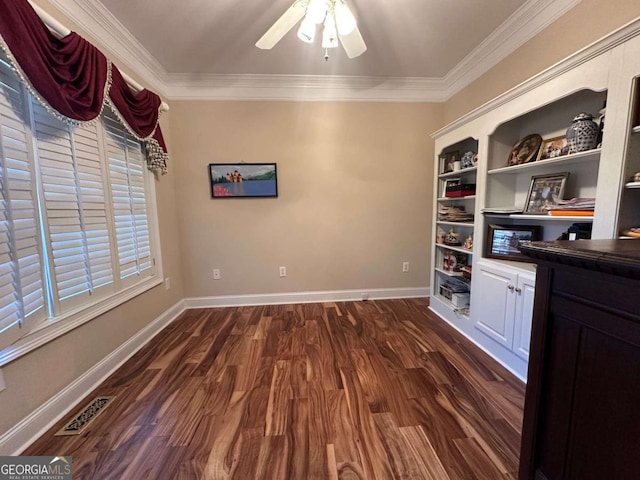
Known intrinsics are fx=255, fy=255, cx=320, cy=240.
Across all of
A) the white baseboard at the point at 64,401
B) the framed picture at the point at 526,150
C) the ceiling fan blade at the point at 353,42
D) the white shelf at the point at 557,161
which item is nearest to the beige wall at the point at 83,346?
the white baseboard at the point at 64,401

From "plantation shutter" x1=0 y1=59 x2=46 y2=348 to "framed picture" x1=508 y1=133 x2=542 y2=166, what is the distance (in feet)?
10.3

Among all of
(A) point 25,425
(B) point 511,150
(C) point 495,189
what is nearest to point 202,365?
(A) point 25,425

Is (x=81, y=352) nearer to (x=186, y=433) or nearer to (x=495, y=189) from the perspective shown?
(x=186, y=433)

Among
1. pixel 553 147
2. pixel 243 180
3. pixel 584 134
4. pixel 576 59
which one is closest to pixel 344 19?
pixel 576 59

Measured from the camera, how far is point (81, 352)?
1.64 meters

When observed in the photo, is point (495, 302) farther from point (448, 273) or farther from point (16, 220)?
point (16, 220)

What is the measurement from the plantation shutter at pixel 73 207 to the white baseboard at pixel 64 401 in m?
0.49

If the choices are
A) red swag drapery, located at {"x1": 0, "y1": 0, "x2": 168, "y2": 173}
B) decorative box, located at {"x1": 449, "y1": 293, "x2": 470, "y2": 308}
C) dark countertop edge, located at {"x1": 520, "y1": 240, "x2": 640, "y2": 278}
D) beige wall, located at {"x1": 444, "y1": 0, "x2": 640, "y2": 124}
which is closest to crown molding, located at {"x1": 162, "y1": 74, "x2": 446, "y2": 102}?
beige wall, located at {"x1": 444, "y1": 0, "x2": 640, "y2": 124}

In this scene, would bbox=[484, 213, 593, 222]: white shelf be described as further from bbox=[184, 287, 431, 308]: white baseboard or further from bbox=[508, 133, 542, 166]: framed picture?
bbox=[184, 287, 431, 308]: white baseboard

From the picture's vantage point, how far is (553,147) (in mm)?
1778

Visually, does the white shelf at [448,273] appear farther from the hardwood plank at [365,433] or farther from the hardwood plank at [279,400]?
the hardwood plank at [279,400]

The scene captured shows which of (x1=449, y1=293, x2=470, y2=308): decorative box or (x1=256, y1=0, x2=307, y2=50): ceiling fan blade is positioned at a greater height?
(x1=256, y1=0, x2=307, y2=50): ceiling fan blade

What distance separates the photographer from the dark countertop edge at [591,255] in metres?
0.60

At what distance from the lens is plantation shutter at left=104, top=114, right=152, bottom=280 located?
1.99m
